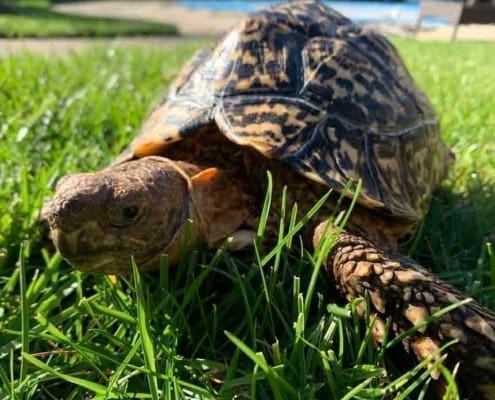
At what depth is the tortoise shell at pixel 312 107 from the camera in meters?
1.46

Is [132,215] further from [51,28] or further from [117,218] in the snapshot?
[51,28]

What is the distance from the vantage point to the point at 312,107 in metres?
1.52

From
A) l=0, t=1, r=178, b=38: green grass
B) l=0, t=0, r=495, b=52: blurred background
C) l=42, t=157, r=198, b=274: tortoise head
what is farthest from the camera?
l=0, t=1, r=178, b=38: green grass

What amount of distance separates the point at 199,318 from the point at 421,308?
47 cm

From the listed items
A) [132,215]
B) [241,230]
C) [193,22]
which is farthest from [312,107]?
[193,22]

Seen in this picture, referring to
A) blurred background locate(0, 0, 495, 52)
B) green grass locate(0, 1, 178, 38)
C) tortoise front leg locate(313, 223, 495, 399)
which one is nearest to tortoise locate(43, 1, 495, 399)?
tortoise front leg locate(313, 223, 495, 399)

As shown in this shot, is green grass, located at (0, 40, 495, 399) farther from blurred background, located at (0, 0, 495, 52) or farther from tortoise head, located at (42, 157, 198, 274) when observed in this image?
blurred background, located at (0, 0, 495, 52)

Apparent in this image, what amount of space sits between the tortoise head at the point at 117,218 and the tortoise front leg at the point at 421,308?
390 millimetres

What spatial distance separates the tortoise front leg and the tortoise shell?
26 cm

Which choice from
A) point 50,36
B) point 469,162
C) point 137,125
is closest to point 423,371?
point 469,162

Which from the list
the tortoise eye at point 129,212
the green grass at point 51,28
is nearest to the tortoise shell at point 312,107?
the tortoise eye at point 129,212

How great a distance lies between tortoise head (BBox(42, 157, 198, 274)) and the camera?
110 centimetres

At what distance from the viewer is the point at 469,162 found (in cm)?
225

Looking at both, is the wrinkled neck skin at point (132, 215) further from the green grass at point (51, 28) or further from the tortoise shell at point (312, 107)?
the green grass at point (51, 28)
